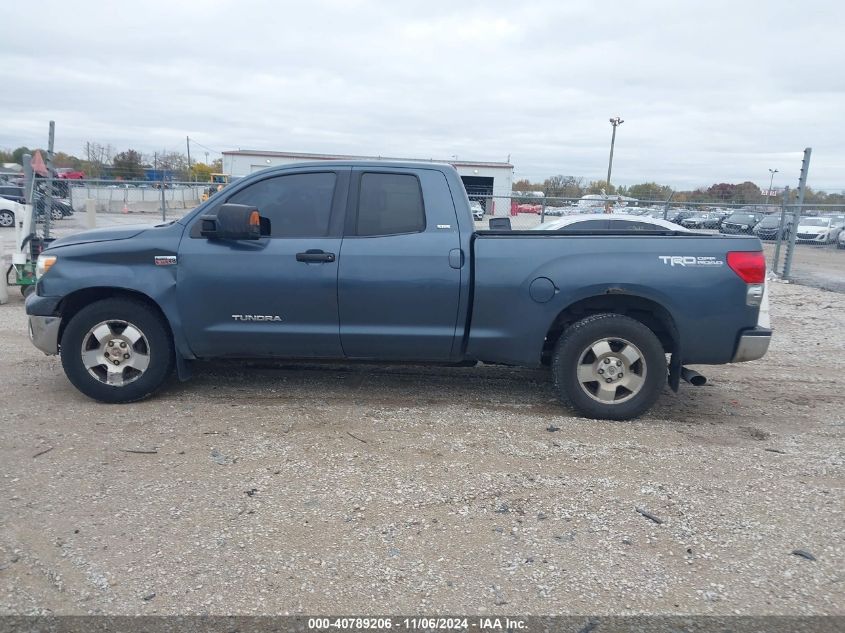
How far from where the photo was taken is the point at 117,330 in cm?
514

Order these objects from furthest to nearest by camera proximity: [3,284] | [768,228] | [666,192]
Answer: [666,192] → [768,228] → [3,284]

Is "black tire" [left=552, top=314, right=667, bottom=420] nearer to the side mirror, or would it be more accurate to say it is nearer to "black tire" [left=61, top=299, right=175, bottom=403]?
the side mirror

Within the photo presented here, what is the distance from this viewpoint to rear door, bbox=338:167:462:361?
496 centimetres

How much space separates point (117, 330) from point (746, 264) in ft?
15.7

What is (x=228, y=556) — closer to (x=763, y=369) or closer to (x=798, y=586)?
(x=798, y=586)

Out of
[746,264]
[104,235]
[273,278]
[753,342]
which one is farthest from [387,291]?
[753,342]

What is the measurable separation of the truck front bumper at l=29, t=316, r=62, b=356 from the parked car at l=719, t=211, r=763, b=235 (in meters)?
23.4

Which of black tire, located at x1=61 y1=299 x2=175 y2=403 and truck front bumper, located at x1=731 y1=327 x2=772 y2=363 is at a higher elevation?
truck front bumper, located at x1=731 y1=327 x2=772 y2=363

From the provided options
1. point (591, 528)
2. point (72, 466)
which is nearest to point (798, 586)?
point (591, 528)

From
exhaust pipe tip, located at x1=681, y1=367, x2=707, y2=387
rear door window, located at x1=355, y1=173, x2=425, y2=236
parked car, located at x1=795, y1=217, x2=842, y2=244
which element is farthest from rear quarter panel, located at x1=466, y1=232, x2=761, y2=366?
parked car, located at x1=795, y1=217, x2=842, y2=244

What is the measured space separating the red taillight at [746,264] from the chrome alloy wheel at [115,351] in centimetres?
447

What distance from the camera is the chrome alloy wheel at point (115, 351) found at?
16.8ft

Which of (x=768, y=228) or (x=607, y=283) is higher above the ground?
(x=768, y=228)

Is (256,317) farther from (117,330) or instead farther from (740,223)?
(740,223)
